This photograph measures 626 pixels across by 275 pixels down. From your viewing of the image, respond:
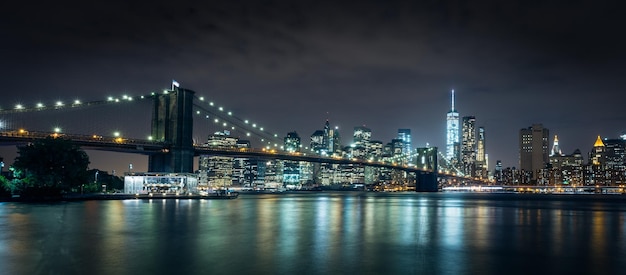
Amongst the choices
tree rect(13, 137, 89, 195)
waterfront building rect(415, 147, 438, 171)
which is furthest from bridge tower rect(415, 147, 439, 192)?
tree rect(13, 137, 89, 195)

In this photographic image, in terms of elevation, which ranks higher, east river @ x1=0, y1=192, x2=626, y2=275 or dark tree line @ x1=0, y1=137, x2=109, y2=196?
dark tree line @ x1=0, y1=137, x2=109, y2=196

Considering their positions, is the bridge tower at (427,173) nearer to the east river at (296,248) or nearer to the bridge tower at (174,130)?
the bridge tower at (174,130)

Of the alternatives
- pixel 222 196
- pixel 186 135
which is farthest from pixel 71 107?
pixel 222 196

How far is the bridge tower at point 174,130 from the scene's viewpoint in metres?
77.9

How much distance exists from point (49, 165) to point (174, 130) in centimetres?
2109

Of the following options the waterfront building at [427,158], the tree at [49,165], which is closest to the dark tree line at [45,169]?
the tree at [49,165]

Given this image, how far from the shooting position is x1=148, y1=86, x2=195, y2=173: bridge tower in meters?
77.9

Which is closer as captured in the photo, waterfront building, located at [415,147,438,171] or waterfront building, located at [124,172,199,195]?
waterfront building, located at [124,172,199,195]

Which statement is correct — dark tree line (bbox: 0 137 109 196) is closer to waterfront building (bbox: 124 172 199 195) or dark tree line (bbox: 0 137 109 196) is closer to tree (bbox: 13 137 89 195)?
tree (bbox: 13 137 89 195)

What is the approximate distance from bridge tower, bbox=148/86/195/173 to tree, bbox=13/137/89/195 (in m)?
15.2

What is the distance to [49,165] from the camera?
199 ft

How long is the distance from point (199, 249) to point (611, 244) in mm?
19746

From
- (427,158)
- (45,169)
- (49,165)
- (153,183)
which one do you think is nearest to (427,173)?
(427,158)

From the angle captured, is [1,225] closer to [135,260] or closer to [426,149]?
[135,260]
